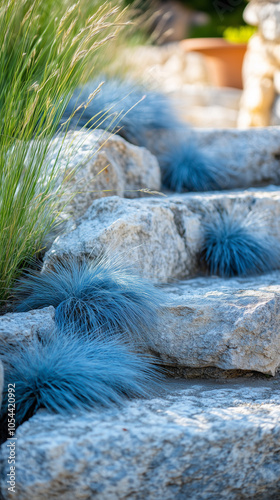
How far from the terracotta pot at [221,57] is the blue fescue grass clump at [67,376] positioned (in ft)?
19.2

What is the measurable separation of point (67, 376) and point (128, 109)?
1.82m

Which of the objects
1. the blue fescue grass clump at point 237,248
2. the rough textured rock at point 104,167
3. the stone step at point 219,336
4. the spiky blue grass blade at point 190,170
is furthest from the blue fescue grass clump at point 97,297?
the spiky blue grass blade at point 190,170

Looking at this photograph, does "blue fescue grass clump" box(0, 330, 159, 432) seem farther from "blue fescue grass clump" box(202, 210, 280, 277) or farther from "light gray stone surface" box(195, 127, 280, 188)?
"light gray stone surface" box(195, 127, 280, 188)

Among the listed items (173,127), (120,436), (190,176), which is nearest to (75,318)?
(120,436)

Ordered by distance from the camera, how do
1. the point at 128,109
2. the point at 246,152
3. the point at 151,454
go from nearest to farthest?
the point at 151,454 → the point at 128,109 → the point at 246,152

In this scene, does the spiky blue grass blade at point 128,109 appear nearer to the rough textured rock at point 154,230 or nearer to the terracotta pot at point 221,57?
the rough textured rock at point 154,230

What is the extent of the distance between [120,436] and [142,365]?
395mm

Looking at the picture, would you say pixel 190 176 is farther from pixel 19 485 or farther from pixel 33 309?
pixel 19 485

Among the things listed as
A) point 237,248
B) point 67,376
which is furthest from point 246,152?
point 67,376

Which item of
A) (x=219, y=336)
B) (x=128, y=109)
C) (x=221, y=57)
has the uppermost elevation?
(x=221, y=57)

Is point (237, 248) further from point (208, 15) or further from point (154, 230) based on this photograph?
point (208, 15)

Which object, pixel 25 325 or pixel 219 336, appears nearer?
pixel 25 325

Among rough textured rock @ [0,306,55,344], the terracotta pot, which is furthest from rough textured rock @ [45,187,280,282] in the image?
the terracotta pot

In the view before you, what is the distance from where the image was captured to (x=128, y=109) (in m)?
2.84
